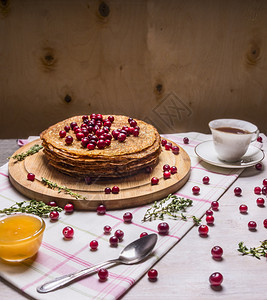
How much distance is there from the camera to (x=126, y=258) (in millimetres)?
1061

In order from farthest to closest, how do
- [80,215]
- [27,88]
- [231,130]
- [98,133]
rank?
[27,88], [231,130], [98,133], [80,215]

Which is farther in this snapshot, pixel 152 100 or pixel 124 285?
pixel 152 100

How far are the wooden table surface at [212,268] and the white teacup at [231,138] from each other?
0.35 metres

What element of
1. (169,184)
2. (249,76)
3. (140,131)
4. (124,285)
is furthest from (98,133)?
(249,76)

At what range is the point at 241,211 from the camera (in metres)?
1.34

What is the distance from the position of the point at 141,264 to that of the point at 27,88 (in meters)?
1.56

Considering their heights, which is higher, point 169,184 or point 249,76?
point 249,76

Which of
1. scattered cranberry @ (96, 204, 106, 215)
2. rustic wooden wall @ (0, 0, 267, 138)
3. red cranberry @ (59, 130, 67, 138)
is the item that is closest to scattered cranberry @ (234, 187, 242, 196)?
scattered cranberry @ (96, 204, 106, 215)

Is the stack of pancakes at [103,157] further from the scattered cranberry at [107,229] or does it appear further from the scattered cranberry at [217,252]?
the scattered cranberry at [217,252]

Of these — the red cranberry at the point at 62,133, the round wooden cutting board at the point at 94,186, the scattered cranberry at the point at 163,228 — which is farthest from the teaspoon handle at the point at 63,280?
the red cranberry at the point at 62,133

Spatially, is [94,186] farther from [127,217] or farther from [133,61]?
[133,61]

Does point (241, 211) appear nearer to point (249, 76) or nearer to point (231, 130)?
point (231, 130)

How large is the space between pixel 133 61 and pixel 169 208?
3.89 feet

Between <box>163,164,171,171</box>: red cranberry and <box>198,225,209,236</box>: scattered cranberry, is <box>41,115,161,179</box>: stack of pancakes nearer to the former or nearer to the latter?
<box>163,164,171,171</box>: red cranberry
